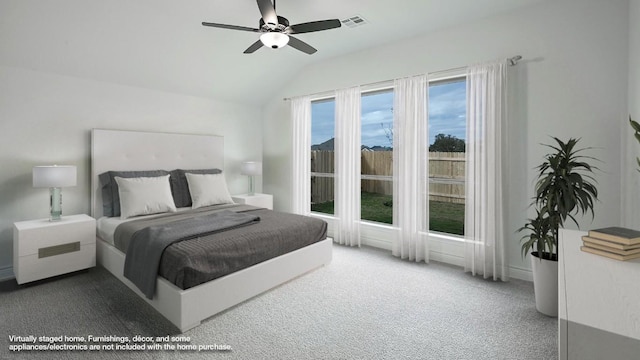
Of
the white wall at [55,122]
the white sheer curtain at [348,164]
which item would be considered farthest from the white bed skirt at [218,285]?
the white sheer curtain at [348,164]

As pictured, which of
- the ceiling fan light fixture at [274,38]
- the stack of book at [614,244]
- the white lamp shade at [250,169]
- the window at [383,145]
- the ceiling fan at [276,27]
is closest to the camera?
the stack of book at [614,244]

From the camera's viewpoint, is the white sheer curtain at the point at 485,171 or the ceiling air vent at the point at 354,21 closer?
the white sheer curtain at the point at 485,171

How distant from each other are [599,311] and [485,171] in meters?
2.48

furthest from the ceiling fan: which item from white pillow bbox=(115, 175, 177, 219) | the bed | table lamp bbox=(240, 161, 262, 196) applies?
table lamp bbox=(240, 161, 262, 196)

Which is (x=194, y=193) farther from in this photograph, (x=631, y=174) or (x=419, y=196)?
(x=631, y=174)

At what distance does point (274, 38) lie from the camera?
8.71 feet

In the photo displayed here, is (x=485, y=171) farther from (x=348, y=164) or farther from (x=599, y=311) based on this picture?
(x=599, y=311)

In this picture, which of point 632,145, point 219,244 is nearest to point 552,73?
point 632,145

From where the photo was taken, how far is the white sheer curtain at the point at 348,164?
4359 mm

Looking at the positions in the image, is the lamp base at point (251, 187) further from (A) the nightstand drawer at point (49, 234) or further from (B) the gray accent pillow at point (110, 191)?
(A) the nightstand drawer at point (49, 234)

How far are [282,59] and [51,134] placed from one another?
307 cm

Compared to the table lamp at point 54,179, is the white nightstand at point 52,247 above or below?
below

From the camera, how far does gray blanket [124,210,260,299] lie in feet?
7.72

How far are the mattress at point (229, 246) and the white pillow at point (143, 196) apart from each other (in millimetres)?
196
